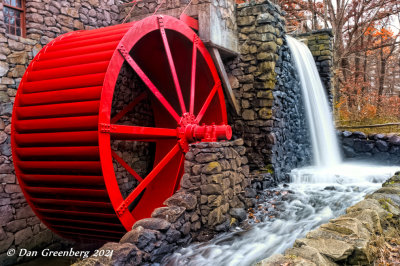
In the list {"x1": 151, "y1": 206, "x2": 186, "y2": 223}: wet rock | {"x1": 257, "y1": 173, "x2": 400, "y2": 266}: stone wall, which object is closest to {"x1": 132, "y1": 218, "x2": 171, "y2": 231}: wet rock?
{"x1": 151, "y1": 206, "x2": 186, "y2": 223}: wet rock

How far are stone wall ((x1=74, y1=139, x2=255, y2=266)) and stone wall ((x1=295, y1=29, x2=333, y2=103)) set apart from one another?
540 cm

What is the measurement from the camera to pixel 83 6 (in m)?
6.38

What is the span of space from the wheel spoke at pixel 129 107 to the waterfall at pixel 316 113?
12.1 ft

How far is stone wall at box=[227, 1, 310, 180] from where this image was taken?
6.99 meters

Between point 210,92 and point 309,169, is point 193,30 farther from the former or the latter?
point 309,169

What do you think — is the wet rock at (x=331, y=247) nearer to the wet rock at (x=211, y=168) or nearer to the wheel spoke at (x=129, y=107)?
the wet rock at (x=211, y=168)

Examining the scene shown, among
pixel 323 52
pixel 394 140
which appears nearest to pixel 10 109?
pixel 323 52

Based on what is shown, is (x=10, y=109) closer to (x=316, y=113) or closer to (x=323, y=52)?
(x=316, y=113)

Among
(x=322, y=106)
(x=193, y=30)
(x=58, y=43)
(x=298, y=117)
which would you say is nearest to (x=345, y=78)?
(x=322, y=106)

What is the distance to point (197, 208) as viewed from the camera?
457 cm

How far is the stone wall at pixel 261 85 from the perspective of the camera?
22.9ft

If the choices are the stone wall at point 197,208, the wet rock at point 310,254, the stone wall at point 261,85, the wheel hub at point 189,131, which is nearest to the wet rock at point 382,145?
the stone wall at point 261,85

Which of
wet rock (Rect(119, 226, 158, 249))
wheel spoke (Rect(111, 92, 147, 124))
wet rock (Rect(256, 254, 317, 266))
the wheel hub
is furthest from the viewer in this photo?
wheel spoke (Rect(111, 92, 147, 124))

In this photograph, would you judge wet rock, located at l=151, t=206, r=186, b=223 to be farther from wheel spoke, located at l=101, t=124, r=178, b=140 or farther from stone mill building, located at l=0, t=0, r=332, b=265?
wheel spoke, located at l=101, t=124, r=178, b=140
